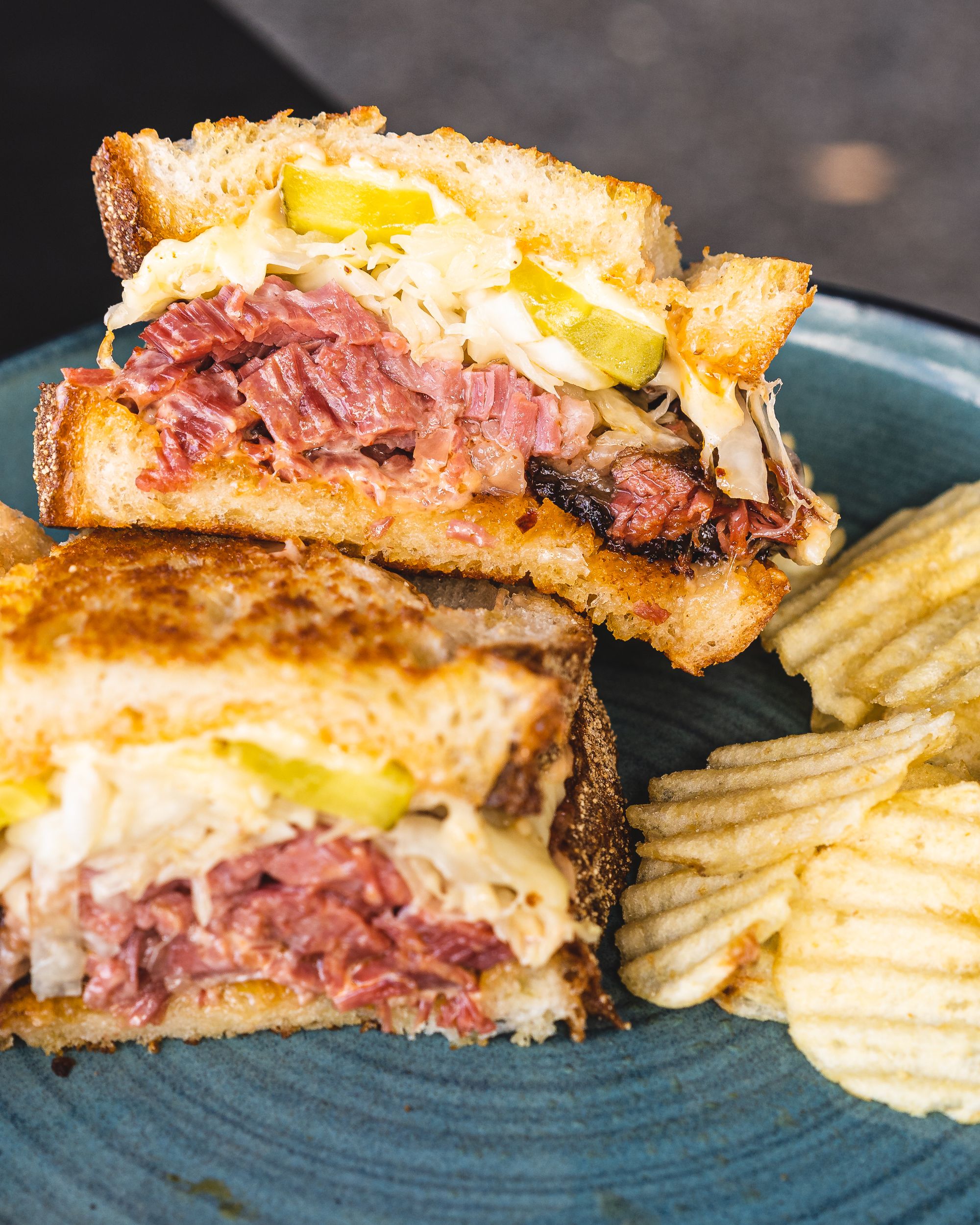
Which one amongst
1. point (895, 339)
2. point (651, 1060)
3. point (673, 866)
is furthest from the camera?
point (895, 339)

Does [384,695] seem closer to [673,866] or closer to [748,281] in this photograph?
[673,866]

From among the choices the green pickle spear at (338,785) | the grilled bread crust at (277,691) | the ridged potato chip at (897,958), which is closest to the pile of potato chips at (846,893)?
the ridged potato chip at (897,958)

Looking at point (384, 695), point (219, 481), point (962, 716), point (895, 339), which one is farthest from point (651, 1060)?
point (895, 339)

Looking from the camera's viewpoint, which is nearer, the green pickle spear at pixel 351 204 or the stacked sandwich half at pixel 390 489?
the stacked sandwich half at pixel 390 489

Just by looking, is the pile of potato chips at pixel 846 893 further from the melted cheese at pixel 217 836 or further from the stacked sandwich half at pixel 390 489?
the melted cheese at pixel 217 836

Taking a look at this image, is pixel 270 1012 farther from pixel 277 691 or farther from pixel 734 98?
pixel 734 98

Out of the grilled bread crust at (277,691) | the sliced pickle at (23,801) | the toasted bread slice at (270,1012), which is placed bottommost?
the toasted bread slice at (270,1012)

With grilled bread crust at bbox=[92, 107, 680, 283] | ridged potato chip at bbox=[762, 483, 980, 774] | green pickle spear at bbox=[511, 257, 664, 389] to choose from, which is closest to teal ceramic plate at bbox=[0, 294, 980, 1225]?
ridged potato chip at bbox=[762, 483, 980, 774]

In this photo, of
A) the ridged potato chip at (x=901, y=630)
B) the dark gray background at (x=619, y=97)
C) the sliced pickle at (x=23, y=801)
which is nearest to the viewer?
the sliced pickle at (x=23, y=801)
